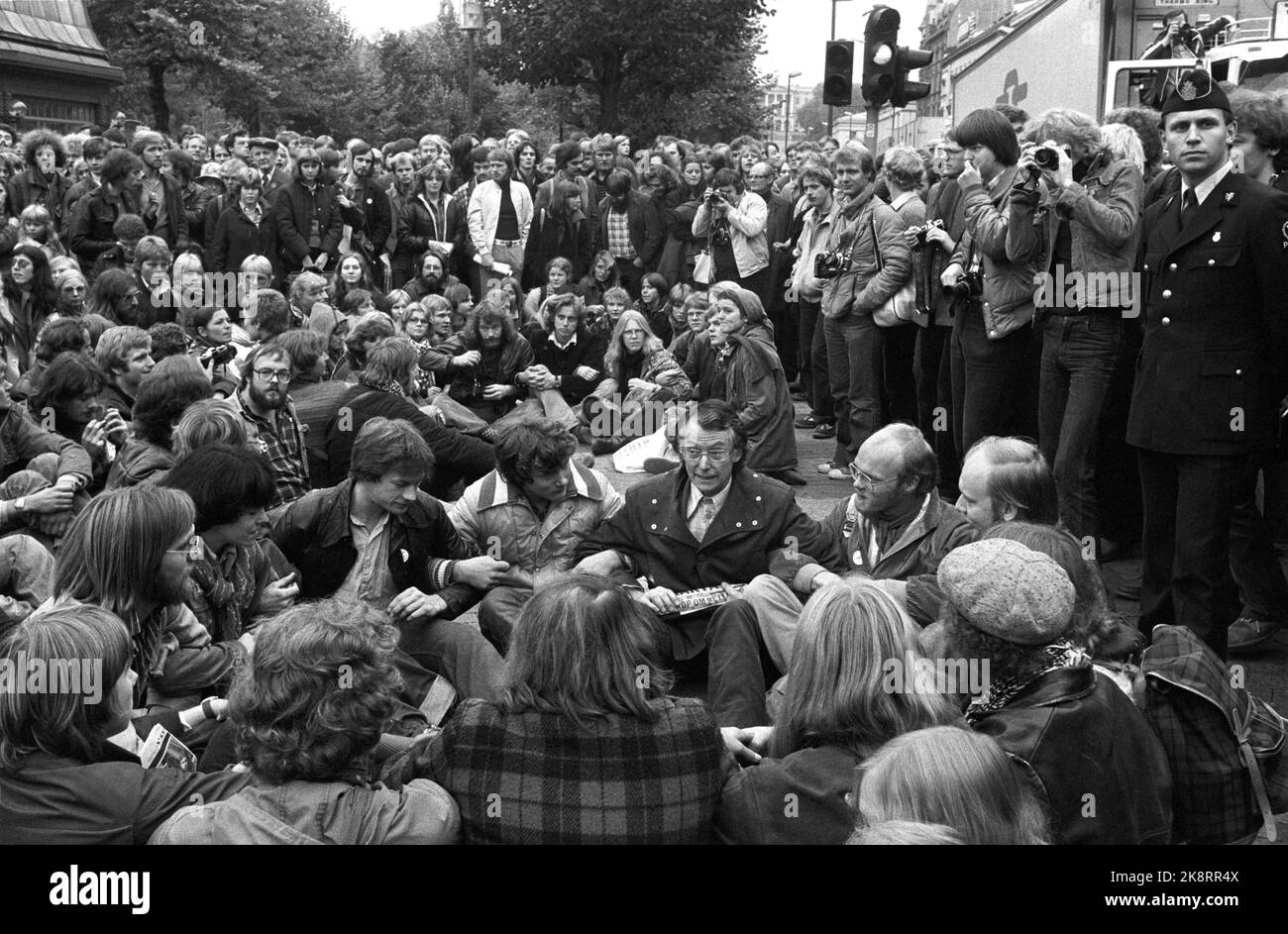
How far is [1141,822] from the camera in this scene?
3242mm

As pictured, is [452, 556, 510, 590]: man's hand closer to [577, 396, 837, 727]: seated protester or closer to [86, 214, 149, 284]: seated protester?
[577, 396, 837, 727]: seated protester

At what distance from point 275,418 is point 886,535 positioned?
2.84 meters

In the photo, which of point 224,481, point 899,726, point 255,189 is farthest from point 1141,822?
point 255,189

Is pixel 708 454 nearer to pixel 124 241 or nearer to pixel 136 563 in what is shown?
pixel 136 563

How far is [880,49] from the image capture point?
467 inches

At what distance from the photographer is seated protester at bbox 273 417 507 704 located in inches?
197

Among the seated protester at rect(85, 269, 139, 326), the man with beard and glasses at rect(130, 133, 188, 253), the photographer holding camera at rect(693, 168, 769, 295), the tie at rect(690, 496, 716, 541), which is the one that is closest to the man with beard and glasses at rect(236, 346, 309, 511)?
the tie at rect(690, 496, 716, 541)

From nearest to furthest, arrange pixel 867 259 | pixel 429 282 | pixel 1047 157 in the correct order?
pixel 1047 157 → pixel 867 259 → pixel 429 282

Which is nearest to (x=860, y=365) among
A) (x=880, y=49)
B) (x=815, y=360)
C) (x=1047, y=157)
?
(x=815, y=360)

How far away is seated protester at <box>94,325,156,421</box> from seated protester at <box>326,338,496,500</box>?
35.5 inches

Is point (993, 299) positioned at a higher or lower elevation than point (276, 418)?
higher

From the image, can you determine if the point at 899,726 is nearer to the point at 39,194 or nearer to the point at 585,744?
the point at 585,744
